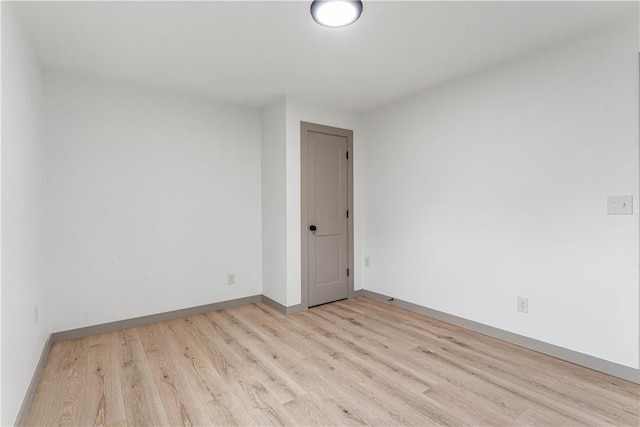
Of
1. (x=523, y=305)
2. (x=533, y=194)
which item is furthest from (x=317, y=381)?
(x=533, y=194)

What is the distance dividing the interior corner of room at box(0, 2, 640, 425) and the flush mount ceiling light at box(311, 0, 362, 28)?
75 cm

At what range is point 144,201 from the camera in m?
3.38

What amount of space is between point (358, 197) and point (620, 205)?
2.64m

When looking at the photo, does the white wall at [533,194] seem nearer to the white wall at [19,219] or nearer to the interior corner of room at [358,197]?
the interior corner of room at [358,197]

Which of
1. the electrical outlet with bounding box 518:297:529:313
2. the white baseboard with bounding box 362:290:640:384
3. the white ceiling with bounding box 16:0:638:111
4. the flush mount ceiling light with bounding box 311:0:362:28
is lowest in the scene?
the white baseboard with bounding box 362:290:640:384

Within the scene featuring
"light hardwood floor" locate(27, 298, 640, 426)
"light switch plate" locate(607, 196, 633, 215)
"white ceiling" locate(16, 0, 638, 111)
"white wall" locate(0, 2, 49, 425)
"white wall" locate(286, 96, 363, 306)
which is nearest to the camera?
"white wall" locate(0, 2, 49, 425)

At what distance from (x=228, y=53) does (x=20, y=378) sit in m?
2.57

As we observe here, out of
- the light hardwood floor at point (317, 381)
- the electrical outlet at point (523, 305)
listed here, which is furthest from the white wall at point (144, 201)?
the electrical outlet at point (523, 305)

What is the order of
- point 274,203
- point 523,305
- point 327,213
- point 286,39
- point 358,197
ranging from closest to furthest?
point 286,39 → point 523,305 → point 274,203 → point 327,213 → point 358,197

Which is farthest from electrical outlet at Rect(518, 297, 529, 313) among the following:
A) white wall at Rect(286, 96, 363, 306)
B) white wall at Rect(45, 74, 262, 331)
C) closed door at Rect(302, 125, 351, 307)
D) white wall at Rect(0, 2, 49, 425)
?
white wall at Rect(0, 2, 49, 425)

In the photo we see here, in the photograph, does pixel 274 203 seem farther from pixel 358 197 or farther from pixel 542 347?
pixel 542 347

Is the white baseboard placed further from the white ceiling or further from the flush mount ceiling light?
the flush mount ceiling light

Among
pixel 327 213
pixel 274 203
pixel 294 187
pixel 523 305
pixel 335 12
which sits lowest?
pixel 523 305

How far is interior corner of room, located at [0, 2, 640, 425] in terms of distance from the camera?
221cm
